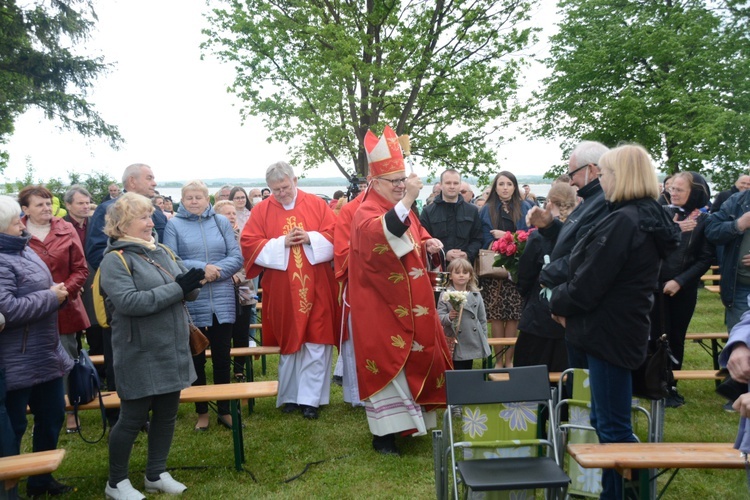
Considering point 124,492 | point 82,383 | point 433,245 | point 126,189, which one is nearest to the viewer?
point 124,492

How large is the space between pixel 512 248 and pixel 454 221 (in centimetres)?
152

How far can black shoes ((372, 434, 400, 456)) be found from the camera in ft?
16.0

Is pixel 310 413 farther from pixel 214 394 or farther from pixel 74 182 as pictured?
pixel 74 182

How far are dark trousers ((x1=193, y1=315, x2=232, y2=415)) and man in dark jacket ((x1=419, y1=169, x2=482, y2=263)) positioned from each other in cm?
264

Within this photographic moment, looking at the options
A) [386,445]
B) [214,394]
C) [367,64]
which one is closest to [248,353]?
[214,394]

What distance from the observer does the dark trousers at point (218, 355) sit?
543 centimetres

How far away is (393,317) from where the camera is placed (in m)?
4.92

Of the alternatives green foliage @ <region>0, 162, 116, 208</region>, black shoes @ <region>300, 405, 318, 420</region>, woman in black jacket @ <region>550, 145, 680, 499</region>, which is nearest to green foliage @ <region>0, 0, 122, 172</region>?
green foliage @ <region>0, 162, 116, 208</region>

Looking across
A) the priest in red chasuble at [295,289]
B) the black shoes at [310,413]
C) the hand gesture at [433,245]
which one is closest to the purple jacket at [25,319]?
the priest in red chasuble at [295,289]

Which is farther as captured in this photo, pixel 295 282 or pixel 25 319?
pixel 295 282

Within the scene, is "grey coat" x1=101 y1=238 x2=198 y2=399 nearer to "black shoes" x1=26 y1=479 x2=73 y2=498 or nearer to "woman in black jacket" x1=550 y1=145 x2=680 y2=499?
"black shoes" x1=26 y1=479 x2=73 y2=498

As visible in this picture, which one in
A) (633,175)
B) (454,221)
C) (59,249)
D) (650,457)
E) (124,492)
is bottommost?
(124,492)

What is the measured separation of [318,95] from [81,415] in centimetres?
1279

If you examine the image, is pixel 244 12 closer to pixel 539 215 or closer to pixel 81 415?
pixel 81 415
